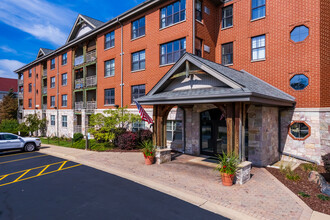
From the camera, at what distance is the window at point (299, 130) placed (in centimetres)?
1181

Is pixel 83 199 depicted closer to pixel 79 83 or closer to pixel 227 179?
pixel 227 179

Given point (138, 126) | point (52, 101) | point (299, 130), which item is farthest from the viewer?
point (52, 101)

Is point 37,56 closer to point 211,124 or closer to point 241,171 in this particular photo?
point 211,124

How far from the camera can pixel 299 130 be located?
12031 mm

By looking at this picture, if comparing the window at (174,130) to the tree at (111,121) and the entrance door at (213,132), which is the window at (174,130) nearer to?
the entrance door at (213,132)

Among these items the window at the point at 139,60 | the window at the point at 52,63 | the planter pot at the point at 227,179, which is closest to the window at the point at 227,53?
the window at the point at 139,60

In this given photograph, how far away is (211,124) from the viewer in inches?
512

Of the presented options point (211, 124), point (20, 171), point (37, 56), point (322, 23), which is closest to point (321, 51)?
point (322, 23)

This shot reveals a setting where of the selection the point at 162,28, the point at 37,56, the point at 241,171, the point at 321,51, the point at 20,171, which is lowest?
the point at 20,171

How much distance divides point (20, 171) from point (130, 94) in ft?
34.7

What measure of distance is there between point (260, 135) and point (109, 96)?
15985mm

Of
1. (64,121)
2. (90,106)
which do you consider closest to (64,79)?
(64,121)

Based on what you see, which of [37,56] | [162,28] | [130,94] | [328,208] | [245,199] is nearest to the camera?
[328,208]

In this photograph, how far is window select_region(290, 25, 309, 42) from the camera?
1218cm
